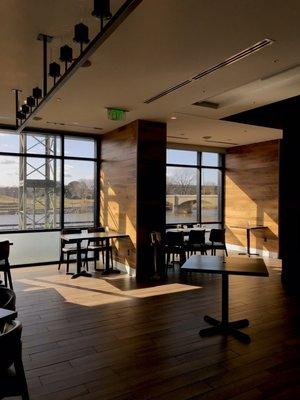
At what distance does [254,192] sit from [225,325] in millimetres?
6255

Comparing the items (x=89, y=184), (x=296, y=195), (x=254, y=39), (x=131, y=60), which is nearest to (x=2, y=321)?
(x=131, y=60)

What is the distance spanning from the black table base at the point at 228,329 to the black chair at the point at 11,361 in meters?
2.28

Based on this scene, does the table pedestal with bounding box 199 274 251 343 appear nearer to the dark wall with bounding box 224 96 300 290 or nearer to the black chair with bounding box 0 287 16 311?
the dark wall with bounding box 224 96 300 290

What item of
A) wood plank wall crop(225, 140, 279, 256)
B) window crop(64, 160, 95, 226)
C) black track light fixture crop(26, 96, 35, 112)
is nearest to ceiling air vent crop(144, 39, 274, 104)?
black track light fixture crop(26, 96, 35, 112)

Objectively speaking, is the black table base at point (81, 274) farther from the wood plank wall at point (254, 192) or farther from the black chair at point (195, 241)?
the wood plank wall at point (254, 192)

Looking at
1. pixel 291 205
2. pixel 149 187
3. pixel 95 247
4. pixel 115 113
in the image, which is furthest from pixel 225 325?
pixel 115 113

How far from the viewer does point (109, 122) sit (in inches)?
269

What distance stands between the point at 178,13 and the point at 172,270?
555cm

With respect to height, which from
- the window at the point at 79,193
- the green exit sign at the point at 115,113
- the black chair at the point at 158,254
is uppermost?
the green exit sign at the point at 115,113

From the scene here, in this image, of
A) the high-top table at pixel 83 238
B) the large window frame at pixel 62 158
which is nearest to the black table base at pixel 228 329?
the high-top table at pixel 83 238

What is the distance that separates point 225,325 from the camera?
3873mm

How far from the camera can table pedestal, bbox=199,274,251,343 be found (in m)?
3.69

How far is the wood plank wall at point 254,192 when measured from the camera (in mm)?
8945

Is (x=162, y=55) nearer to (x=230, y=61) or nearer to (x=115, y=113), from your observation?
(x=230, y=61)
